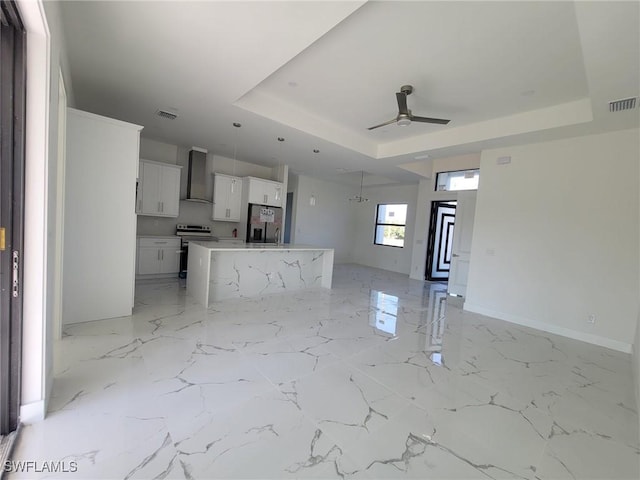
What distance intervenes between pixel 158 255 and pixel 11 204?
13.9 feet

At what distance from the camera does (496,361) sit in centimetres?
299

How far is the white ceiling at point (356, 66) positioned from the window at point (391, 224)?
4.08 metres

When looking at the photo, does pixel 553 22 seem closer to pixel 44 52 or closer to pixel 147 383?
pixel 44 52

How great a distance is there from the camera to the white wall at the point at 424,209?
275 inches

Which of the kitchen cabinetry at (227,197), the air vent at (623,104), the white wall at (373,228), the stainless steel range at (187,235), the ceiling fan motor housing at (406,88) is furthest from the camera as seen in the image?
the white wall at (373,228)

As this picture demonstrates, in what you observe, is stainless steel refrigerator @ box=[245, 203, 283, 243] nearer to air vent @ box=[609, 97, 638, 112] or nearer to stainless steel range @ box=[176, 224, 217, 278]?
stainless steel range @ box=[176, 224, 217, 278]

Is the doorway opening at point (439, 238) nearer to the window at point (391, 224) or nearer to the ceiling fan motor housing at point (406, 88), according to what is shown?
the window at point (391, 224)

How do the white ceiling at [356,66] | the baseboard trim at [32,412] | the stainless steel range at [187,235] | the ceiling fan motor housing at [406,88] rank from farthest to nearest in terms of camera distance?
the stainless steel range at [187,235] → the ceiling fan motor housing at [406,88] → the white ceiling at [356,66] → the baseboard trim at [32,412]

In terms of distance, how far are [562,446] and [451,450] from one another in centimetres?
78

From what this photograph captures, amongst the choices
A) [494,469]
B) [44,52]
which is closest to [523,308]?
[494,469]

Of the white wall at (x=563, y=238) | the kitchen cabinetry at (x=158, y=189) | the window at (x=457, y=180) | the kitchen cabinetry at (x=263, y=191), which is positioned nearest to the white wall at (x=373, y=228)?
the window at (x=457, y=180)

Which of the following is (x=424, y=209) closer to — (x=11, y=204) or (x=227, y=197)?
(x=227, y=197)

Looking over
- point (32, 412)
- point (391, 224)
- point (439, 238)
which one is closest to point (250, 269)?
point (32, 412)

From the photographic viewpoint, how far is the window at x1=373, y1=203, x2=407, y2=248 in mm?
8820
